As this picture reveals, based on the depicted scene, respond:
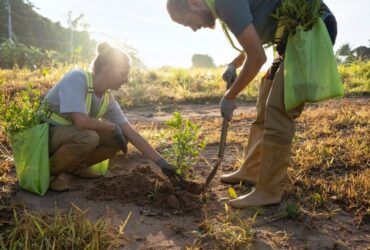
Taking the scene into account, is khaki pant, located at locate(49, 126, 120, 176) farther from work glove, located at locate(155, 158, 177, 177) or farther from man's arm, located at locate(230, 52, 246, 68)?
man's arm, located at locate(230, 52, 246, 68)

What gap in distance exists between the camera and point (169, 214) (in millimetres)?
3000

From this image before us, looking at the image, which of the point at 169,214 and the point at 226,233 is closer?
the point at 226,233

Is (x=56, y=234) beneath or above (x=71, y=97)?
beneath

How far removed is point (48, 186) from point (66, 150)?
0.31 metres

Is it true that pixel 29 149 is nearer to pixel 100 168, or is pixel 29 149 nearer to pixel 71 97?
pixel 71 97

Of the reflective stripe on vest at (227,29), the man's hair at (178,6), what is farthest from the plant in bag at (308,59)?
the man's hair at (178,6)

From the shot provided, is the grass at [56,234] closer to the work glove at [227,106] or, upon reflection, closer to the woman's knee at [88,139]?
the woman's knee at [88,139]

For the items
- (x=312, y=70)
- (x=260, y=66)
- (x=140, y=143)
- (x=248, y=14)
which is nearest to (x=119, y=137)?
(x=140, y=143)

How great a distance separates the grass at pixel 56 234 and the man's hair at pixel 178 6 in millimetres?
1413

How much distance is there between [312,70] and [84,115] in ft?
5.43

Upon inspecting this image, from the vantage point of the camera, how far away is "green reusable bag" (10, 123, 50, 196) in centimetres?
316

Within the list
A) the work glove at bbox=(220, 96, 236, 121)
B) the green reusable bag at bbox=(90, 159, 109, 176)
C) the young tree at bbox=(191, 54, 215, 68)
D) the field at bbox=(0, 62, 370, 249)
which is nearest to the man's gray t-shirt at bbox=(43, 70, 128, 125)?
the field at bbox=(0, 62, 370, 249)

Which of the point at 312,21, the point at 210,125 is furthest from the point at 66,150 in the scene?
the point at 210,125

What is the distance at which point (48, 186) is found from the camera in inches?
128
